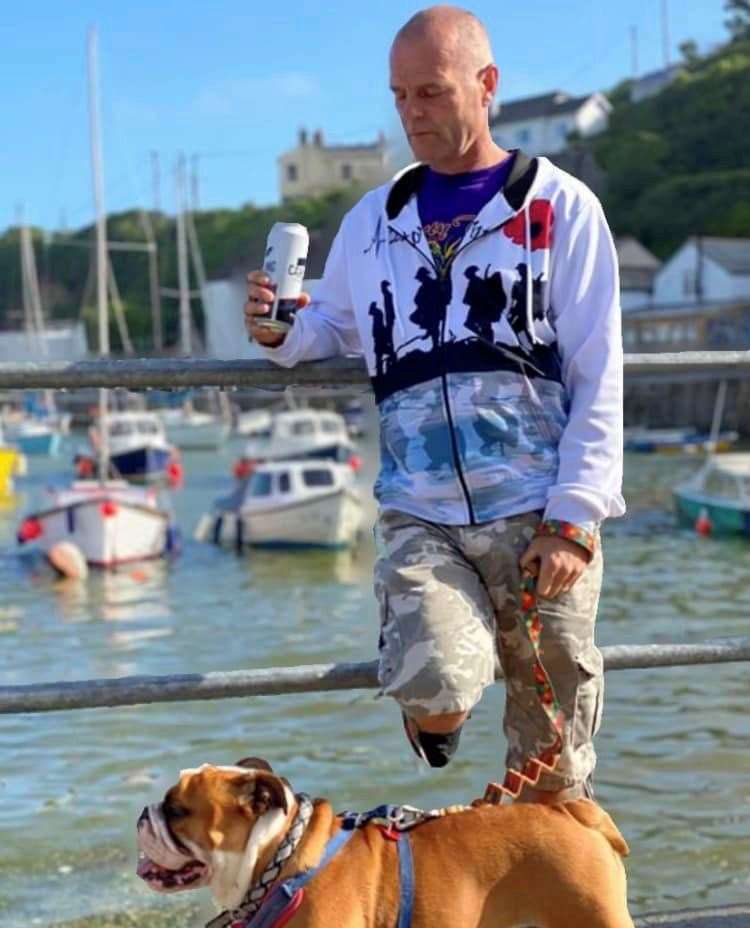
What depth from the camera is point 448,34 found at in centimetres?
311

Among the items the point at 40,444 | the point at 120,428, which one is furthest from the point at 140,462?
the point at 40,444

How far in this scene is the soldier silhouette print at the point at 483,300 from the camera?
3.13 meters

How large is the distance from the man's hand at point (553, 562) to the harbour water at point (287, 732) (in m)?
2.10

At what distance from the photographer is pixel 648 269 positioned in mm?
89500

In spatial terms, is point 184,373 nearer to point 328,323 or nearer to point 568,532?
point 328,323

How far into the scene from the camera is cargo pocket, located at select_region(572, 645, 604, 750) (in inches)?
123

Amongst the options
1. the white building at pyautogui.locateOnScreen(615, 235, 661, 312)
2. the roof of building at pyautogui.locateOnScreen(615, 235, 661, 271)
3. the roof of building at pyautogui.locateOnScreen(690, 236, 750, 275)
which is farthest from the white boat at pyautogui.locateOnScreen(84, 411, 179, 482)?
the roof of building at pyautogui.locateOnScreen(615, 235, 661, 271)

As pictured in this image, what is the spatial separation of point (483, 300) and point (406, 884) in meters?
1.16

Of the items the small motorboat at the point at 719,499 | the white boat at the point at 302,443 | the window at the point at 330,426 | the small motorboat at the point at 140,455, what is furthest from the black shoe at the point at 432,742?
the window at the point at 330,426

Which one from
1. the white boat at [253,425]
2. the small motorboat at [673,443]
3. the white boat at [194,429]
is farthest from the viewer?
the white boat at [253,425]

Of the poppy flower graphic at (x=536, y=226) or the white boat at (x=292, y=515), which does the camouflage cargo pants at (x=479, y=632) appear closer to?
the poppy flower graphic at (x=536, y=226)

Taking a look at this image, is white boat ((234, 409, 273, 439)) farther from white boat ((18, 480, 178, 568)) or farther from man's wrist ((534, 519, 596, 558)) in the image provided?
man's wrist ((534, 519, 596, 558))

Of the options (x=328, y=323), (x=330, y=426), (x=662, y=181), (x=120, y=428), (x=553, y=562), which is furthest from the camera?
(x=662, y=181)

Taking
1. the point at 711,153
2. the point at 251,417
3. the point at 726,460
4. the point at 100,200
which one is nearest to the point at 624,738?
the point at 726,460
